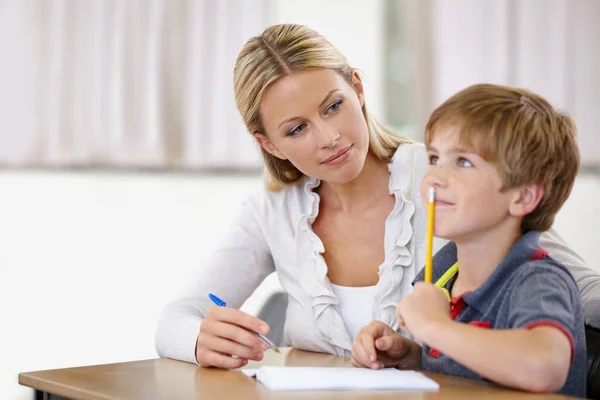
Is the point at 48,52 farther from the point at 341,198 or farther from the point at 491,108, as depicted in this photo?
the point at 491,108

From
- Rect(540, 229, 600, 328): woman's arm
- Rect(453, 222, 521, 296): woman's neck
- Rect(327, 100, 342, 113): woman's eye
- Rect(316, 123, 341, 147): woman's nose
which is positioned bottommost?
Rect(540, 229, 600, 328): woman's arm

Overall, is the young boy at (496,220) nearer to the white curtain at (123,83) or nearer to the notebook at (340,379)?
the notebook at (340,379)

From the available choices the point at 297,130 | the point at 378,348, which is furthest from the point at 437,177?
the point at 297,130

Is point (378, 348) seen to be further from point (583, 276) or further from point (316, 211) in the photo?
point (316, 211)

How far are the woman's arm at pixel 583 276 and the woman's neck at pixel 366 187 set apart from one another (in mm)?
493

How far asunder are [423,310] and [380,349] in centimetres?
25

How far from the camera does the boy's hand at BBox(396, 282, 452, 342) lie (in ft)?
3.98

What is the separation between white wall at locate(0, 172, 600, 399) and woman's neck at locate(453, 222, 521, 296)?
291 centimetres

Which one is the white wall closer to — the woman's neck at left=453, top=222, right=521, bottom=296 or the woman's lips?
the woman's lips

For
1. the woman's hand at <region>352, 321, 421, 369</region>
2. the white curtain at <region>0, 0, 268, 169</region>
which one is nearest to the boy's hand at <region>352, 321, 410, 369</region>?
the woman's hand at <region>352, 321, 421, 369</region>

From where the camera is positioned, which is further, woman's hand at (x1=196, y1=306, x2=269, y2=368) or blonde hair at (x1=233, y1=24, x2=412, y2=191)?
blonde hair at (x1=233, y1=24, x2=412, y2=191)

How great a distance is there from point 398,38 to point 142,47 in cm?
147

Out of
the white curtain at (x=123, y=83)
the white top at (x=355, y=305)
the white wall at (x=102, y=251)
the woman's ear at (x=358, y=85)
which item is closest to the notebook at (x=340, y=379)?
the white top at (x=355, y=305)

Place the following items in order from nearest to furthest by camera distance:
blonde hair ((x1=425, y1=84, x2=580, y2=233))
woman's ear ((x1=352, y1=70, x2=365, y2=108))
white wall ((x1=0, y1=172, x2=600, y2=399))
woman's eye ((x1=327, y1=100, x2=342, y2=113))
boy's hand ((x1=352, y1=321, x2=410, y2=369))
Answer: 1. blonde hair ((x1=425, y1=84, x2=580, y2=233))
2. boy's hand ((x1=352, y1=321, x2=410, y2=369))
3. woman's eye ((x1=327, y1=100, x2=342, y2=113))
4. woman's ear ((x1=352, y1=70, x2=365, y2=108))
5. white wall ((x1=0, y1=172, x2=600, y2=399))
